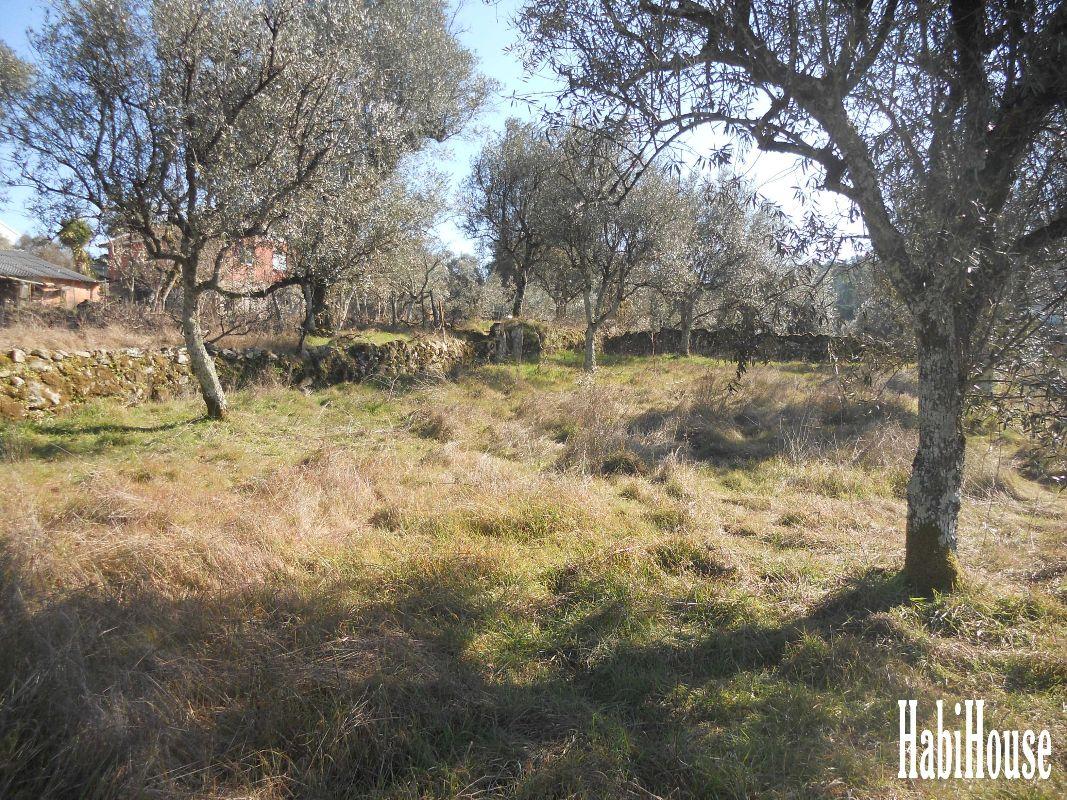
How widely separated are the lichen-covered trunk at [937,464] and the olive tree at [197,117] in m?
9.82

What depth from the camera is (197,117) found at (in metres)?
9.08

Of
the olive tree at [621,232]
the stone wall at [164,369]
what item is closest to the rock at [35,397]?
the stone wall at [164,369]

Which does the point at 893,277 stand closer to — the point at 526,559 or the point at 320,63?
the point at 526,559

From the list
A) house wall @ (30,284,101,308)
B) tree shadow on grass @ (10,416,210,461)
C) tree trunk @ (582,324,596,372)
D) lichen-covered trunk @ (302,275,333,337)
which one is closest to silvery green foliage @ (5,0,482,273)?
tree shadow on grass @ (10,416,210,461)

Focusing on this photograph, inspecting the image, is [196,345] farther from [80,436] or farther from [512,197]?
[512,197]

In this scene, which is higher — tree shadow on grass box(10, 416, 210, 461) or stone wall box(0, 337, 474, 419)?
stone wall box(0, 337, 474, 419)

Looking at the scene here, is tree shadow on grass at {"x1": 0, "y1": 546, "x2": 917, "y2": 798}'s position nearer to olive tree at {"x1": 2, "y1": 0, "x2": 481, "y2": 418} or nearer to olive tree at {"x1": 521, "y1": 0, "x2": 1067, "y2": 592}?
olive tree at {"x1": 521, "y1": 0, "x2": 1067, "y2": 592}

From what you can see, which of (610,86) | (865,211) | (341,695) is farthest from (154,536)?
(865,211)

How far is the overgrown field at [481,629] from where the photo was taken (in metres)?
2.98

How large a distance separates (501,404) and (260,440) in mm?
5733

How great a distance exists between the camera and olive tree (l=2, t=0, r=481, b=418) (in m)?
8.74

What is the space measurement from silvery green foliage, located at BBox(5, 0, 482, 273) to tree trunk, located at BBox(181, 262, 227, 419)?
0.68 metres

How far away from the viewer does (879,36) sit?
4652 millimetres

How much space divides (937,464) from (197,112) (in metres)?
11.2
